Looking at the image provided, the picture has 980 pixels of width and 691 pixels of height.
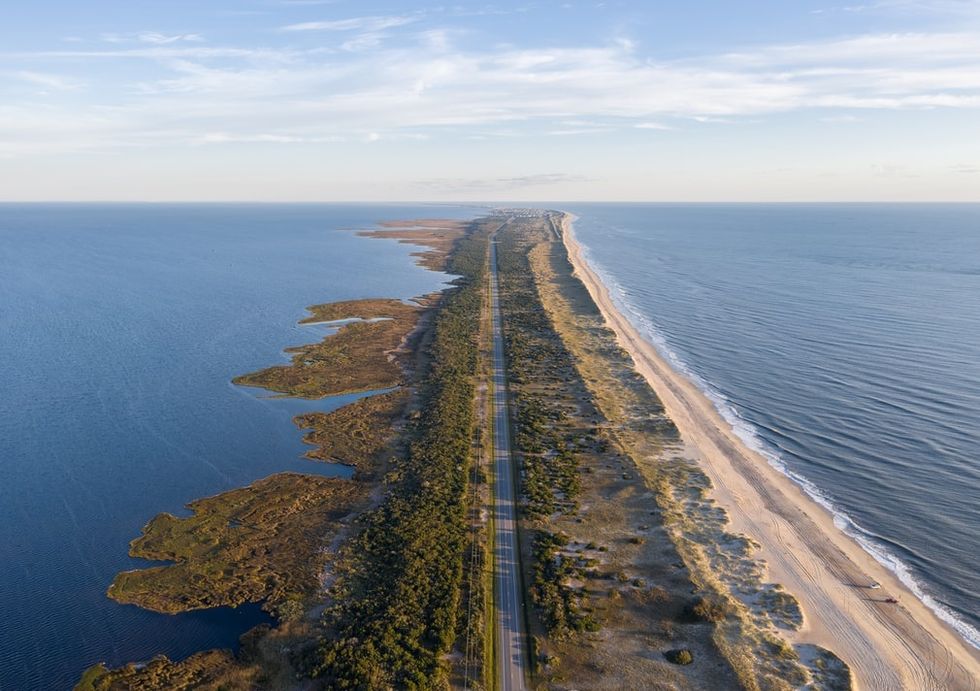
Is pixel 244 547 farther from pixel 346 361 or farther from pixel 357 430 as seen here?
pixel 346 361

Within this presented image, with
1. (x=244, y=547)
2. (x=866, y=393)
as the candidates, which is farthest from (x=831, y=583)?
(x=244, y=547)

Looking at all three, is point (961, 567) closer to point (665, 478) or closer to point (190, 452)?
point (665, 478)

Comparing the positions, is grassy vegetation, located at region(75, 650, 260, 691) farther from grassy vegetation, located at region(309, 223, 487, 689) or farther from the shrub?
the shrub

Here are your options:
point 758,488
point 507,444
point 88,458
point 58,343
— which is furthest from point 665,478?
point 58,343

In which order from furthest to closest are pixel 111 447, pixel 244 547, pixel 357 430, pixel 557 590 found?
pixel 357 430 → pixel 111 447 → pixel 244 547 → pixel 557 590

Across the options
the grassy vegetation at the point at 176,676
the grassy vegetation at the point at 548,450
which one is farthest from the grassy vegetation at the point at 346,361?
the grassy vegetation at the point at 176,676

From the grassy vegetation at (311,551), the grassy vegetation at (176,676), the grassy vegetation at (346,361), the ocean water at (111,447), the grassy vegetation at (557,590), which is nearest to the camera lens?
the grassy vegetation at (176,676)

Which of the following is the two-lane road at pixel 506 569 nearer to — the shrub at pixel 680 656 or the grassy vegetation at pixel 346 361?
the shrub at pixel 680 656
